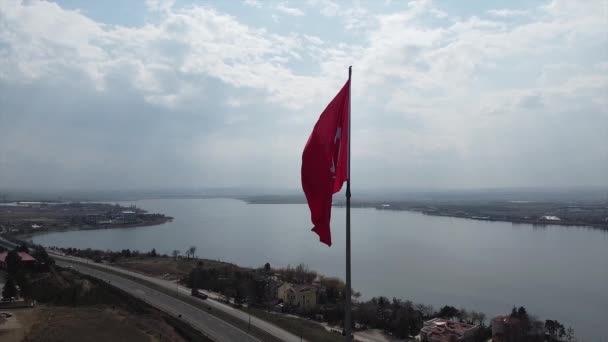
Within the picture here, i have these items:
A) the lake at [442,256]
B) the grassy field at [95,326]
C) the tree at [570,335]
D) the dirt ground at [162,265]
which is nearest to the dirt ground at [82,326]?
the grassy field at [95,326]

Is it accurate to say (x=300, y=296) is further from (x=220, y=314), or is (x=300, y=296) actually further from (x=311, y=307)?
(x=220, y=314)

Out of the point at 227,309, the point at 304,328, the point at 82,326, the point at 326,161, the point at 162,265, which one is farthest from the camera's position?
the point at 162,265

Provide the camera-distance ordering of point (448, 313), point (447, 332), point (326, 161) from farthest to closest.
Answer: point (448, 313)
point (447, 332)
point (326, 161)

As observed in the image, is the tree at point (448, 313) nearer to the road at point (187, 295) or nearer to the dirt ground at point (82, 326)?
the road at point (187, 295)

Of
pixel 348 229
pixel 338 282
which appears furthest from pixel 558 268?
pixel 348 229

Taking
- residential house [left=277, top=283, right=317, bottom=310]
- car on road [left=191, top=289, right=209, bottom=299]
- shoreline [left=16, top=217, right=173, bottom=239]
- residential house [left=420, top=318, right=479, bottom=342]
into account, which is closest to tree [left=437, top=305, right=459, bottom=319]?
residential house [left=420, top=318, right=479, bottom=342]

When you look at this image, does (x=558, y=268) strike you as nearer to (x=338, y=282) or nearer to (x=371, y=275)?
(x=371, y=275)

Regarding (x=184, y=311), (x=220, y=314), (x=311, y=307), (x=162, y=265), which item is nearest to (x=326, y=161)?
(x=220, y=314)
